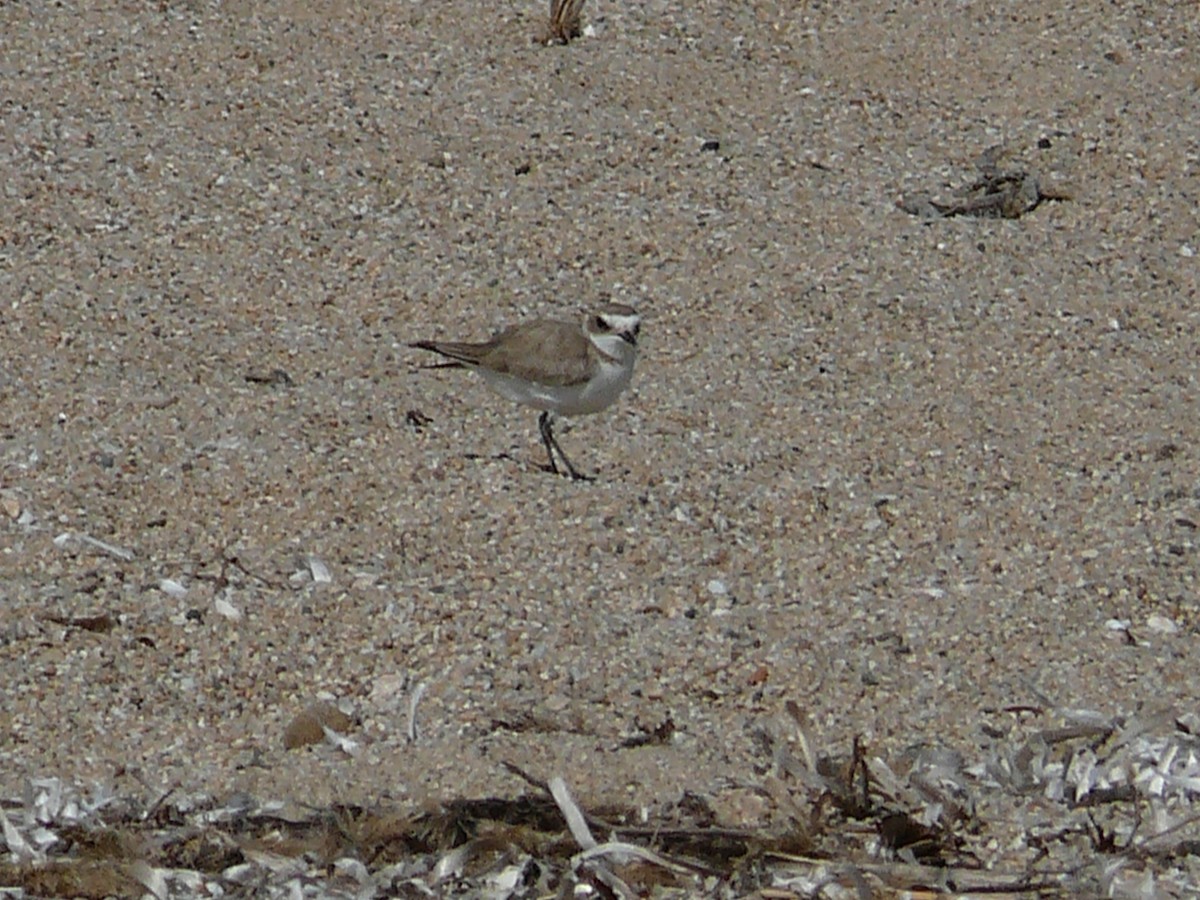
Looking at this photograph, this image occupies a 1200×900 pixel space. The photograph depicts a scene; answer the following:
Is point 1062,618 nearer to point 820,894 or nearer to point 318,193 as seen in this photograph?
point 820,894

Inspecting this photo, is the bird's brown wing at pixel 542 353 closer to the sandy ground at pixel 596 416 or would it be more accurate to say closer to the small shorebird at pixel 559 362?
the small shorebird at pixel 559 362

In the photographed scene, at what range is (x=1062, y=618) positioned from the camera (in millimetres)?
3766

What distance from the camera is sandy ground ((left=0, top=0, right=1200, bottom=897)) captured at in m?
3.50

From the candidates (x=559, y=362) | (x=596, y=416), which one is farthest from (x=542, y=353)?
(x=596, y=416)

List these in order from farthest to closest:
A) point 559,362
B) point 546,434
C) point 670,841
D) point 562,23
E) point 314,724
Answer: point 562,23 → point 546,434 → point 559,362 → point 314,724 → point 670,841

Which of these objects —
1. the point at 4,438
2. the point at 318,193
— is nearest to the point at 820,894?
the point at 4,438

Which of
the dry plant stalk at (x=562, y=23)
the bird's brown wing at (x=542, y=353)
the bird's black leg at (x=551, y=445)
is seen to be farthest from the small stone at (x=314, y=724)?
the dry plant stalk at (x=562, y=23)

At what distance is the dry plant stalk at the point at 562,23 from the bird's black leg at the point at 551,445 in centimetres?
186

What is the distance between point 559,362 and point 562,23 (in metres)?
1.96

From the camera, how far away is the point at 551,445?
444cm

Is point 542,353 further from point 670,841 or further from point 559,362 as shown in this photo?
point 670,841

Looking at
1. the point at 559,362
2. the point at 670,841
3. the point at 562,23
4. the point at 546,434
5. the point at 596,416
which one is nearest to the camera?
the point at 670,841

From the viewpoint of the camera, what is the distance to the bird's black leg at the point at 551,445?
4336 millimetres

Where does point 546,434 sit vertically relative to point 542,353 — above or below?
below
